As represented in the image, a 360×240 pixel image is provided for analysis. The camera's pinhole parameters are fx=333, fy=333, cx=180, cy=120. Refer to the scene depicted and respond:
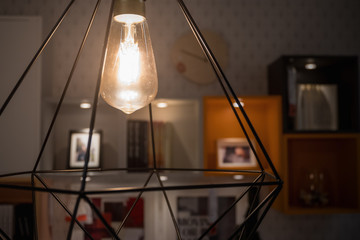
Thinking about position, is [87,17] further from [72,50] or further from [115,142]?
[115,142]

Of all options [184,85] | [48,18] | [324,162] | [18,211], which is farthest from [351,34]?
[18,211]

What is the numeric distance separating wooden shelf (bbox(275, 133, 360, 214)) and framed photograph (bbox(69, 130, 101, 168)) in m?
1.18

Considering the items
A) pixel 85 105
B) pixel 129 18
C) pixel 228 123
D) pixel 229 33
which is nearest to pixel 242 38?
pixel 229 33

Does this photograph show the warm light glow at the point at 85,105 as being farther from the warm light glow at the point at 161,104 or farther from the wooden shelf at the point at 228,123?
the wooden shelf at the point at 228,123

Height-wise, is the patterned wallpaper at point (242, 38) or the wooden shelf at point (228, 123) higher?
the patterned wallpaper at point (242, 38)

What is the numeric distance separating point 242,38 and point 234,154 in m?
0.86

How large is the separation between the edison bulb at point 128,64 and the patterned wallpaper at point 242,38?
1.83 m

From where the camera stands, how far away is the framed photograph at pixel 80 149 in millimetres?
2092

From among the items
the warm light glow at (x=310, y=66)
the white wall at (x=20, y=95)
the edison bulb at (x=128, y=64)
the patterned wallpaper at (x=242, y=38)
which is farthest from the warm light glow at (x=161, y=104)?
the edison bulb at (x=128, y=64)

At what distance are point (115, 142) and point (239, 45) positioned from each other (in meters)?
1.13

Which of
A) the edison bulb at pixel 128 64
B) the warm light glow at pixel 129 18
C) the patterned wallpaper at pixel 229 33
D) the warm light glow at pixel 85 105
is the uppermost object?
the patterned wallpaper at pixel 229 33

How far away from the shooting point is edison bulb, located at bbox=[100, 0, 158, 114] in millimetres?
441

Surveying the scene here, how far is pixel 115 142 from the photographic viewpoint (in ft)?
7.49

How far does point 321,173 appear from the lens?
232cm
